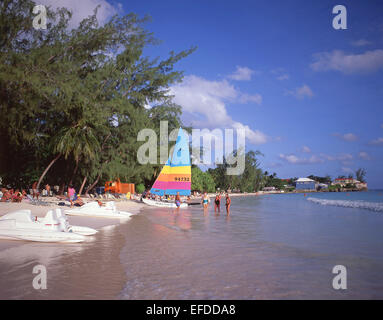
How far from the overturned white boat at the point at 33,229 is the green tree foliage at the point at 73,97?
14332 millimetres

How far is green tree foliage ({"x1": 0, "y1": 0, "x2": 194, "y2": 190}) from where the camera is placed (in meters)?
24.3

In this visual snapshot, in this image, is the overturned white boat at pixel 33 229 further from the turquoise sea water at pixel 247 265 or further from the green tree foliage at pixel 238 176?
the green tree foliage at pixel 238 176

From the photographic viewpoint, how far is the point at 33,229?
10688 mm

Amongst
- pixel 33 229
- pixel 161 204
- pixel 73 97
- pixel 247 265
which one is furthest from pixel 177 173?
pixel 247 265

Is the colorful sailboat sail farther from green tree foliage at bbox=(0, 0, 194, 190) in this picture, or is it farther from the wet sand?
the wet sand

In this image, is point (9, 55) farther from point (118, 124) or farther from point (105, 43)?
point (118, 124)

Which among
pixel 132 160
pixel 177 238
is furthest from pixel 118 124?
pixel 177 238

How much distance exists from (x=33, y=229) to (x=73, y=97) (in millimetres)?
18699

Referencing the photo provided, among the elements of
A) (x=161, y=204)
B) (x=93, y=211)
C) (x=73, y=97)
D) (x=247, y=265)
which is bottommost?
(x=161, y=204)

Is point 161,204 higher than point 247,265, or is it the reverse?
point 247,265

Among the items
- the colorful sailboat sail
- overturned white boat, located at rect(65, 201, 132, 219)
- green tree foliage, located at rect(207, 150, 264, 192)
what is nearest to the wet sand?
overturned white boat, located at rect(65, 201, 132, 219)

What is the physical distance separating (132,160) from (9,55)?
18972mm

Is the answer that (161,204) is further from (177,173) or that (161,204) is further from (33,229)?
(33,229)

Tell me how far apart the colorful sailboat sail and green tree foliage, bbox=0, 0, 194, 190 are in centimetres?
651
